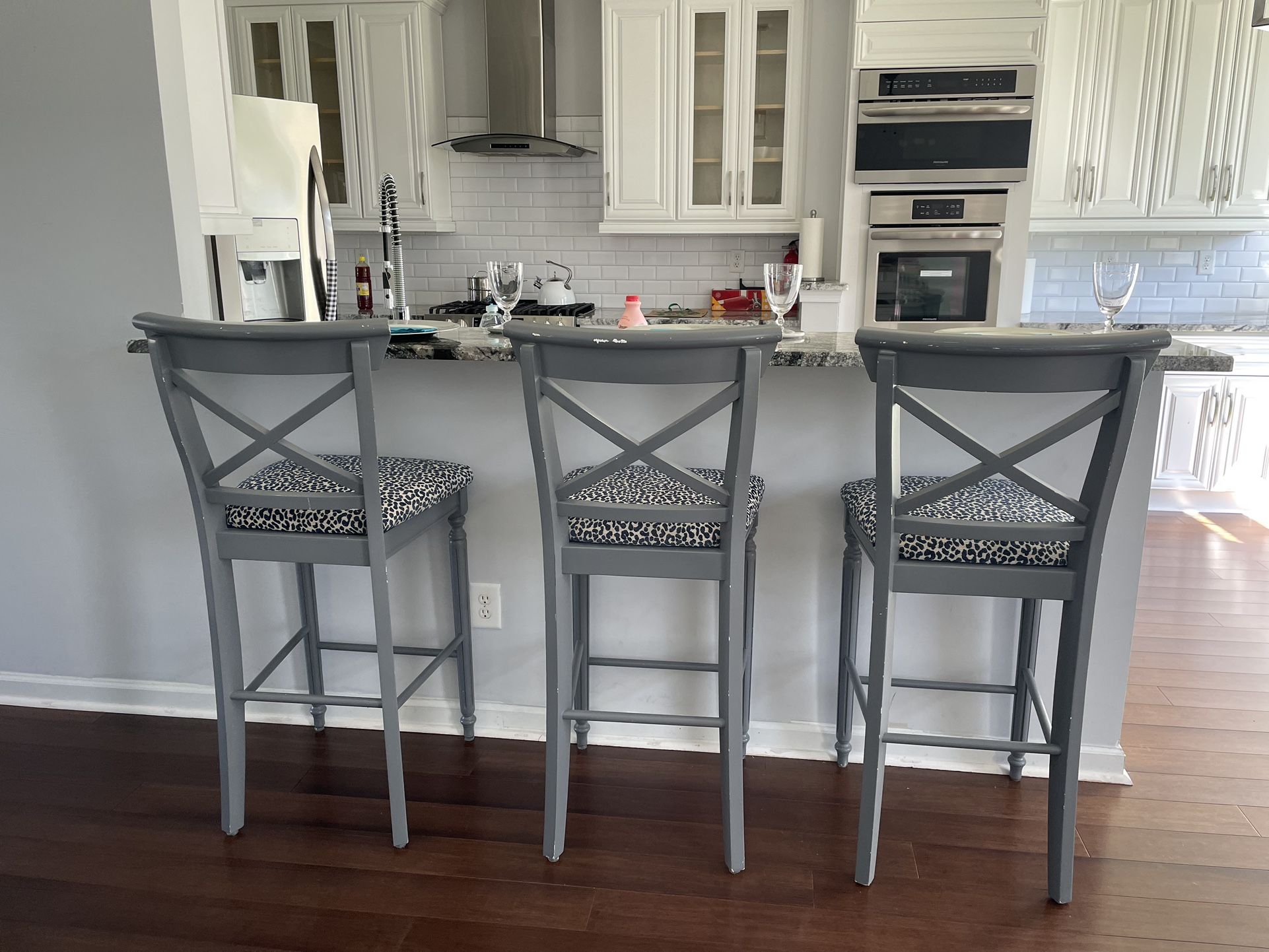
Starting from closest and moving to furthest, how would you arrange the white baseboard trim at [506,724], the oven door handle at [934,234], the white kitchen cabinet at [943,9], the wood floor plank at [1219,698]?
the white baseboard trim at [506,724], the wood floor plank at [1219,698], the white kitchen cabinet at [943,9], the oven door handle at [934,234]

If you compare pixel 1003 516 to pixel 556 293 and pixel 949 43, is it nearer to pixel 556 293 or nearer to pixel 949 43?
pixel 949 43

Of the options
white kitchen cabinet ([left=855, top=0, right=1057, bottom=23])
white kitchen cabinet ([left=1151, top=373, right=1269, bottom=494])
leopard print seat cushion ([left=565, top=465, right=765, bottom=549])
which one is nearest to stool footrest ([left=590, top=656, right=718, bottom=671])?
leopard print seat cushion ([left=565, top=465, right=765, bottom=549])

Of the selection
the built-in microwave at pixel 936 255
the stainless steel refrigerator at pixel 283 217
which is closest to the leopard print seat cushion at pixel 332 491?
the stainless steel refrigerator at pixel 283 217

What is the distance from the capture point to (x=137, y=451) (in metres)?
2.35

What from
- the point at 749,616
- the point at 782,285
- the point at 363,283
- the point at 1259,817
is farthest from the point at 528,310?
the point at 1259,817

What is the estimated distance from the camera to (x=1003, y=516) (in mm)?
1696

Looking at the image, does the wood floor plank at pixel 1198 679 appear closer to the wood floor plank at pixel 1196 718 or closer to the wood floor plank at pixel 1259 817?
the wood floor plank at pixel 1196 718

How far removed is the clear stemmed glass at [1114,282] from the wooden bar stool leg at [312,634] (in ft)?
6.22

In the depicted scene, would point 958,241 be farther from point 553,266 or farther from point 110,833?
point 110,833

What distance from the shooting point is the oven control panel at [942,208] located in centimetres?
389

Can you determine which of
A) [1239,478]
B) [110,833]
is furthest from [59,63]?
[1239,478]

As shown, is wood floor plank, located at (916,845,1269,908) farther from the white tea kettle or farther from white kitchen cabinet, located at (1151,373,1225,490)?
the white tea kettle

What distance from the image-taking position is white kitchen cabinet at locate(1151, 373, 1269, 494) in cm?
411

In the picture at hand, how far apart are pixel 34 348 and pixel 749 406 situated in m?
1.83
